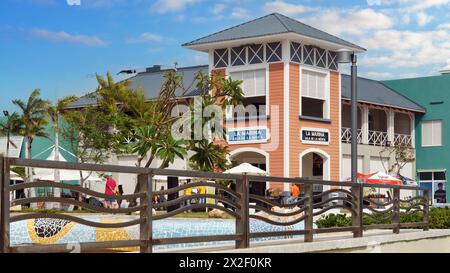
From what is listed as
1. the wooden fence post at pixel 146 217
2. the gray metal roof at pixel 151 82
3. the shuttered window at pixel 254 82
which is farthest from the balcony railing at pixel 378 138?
the wooden fence post at pixel 146 217

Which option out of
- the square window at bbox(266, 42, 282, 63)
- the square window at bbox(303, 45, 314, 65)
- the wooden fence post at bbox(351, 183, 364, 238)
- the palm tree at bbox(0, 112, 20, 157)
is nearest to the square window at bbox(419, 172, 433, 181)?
the square window at bbox(303, 45, 314, 65)

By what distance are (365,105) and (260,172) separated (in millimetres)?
13917

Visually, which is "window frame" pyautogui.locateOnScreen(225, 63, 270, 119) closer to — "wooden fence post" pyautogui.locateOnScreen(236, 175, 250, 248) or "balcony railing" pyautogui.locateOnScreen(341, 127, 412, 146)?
"balcony railing" pyautogui.locateOnScreen(341, 127, 412, 146)

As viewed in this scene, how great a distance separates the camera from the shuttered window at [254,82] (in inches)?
1537

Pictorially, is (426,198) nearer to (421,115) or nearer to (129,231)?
(129,231)

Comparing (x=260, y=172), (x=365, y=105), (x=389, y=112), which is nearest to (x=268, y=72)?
(x=260, y=172)

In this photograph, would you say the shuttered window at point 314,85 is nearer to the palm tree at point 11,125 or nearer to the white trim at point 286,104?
the white trim at point 286,104

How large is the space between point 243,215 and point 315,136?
30740 millimetres

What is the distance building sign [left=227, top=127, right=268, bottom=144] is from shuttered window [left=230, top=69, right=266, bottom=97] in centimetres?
164

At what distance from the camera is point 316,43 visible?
129 feet

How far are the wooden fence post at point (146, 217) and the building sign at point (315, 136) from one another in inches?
1226

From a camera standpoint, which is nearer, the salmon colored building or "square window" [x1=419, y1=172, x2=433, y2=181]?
the salmon colored building

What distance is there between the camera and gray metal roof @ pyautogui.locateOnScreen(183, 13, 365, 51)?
3828 cm
